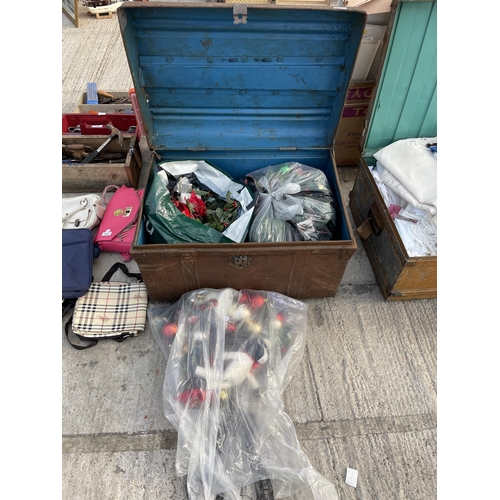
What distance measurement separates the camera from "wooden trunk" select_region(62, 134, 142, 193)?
2.53 m

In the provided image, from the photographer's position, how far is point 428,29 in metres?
1.86

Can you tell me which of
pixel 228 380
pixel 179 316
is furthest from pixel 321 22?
pixel 228 380

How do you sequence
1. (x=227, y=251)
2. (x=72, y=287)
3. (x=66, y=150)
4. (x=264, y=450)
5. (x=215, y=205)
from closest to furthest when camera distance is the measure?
(x=264, y=450)
(x=227, y=251)
(x=72, y=287)
(x=215, y=205)
(x=66, y=150)

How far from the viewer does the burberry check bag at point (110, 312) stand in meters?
1.91

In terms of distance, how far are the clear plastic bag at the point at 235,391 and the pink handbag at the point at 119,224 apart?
0.63 m

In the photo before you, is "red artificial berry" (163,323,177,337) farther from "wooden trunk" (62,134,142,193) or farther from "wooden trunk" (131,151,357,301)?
"wooden trunk" (62,134,142,193)

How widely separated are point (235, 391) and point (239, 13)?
1752 mm

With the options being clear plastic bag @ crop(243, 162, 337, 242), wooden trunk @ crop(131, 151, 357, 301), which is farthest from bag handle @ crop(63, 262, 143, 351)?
clear plastic bag @ crop(243, 162, 337, 242)

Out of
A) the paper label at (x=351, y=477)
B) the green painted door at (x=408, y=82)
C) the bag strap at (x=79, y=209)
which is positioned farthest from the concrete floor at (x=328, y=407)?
the green painted door at (x=408, y=82)

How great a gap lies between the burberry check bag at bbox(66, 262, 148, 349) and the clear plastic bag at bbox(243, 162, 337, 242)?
2.60 feet

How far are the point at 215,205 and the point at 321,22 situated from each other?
3.80 feet

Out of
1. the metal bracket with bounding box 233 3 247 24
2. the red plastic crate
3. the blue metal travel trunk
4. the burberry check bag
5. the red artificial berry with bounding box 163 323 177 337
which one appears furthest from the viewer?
the red plastic crate

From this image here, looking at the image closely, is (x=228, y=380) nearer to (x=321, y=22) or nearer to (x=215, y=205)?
(x=215, y=205)

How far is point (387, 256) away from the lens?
79.1 inches
